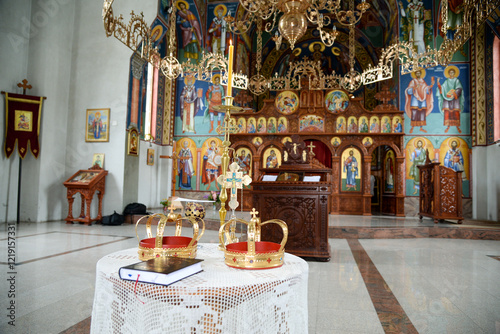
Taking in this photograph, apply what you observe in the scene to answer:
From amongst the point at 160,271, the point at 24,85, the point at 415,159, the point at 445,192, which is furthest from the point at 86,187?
the point at 415,159

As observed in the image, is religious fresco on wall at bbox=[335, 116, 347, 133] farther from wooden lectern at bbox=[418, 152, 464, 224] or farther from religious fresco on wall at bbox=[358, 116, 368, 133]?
wooden lectern at bbox=[418, 152, 464, 224]

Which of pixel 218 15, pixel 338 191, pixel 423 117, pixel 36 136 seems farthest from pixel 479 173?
pixel 36 136

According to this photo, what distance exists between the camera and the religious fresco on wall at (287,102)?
11.1 meters

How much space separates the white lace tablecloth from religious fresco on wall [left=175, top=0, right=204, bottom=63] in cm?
1204

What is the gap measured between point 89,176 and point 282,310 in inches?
314

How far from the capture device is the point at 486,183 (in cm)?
981

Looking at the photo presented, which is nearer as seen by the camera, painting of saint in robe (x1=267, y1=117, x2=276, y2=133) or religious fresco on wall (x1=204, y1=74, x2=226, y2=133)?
painting of saint in robe (x1=267, y1=117, x2=276, y2=133)

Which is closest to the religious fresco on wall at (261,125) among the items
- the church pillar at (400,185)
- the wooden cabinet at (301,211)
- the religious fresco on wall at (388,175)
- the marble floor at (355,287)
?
the church pillar at (400,185)

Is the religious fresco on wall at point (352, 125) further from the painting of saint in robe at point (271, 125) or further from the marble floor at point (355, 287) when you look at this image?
the marble floor at point (355, 287)

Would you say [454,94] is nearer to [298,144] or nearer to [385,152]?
[385,152]

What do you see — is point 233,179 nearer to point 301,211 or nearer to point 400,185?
point 301,211

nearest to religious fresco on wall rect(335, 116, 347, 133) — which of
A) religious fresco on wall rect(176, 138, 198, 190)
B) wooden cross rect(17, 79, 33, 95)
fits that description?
religious fresco on wall rect(176, 138, 198, 190)

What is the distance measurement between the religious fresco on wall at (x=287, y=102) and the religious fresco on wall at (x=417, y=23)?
165 inches

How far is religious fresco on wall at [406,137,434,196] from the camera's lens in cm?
1052
